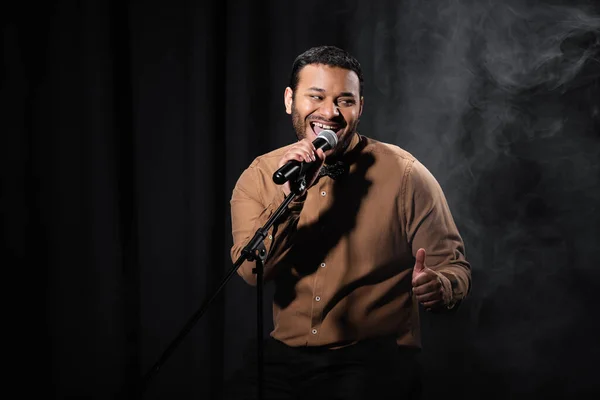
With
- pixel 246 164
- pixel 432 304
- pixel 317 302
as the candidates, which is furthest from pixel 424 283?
pixel 246 164

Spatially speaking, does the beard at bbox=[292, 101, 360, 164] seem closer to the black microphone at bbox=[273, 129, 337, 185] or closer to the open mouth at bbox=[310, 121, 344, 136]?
the open mouth at bbox=[310, 121, 344, 136]

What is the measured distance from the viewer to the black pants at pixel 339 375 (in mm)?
1986

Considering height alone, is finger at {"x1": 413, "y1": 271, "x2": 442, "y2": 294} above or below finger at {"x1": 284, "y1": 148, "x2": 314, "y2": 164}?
below

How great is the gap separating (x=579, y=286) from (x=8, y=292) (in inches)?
93.6

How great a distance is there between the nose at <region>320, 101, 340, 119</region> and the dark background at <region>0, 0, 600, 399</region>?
61 cm

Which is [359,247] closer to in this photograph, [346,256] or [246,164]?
[346,256]

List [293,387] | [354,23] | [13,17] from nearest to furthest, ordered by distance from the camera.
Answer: [293,387], [13,17], [354,23]

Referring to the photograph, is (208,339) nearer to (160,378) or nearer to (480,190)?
(160,378)

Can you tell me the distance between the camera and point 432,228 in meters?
2.05

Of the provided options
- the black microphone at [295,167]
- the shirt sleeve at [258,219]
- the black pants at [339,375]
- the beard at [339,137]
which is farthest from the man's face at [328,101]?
the black pants at [339,375]

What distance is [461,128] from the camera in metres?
2.65

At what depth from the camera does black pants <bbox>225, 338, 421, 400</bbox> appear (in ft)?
6.52

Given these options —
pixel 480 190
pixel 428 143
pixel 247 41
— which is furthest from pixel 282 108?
pixel 480 190

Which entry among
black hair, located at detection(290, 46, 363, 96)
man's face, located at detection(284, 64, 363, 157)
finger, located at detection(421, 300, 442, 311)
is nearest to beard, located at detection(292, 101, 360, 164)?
man's face, located at detection(284, 64, 363, 157)
